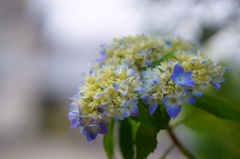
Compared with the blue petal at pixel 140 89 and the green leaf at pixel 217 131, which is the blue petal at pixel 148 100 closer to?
the blue petal at pixel 140 89

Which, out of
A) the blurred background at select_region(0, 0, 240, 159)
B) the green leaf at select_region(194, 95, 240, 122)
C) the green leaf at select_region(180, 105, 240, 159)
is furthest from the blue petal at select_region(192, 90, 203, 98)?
the blurred background at select_region(0, 0, 240, 159)

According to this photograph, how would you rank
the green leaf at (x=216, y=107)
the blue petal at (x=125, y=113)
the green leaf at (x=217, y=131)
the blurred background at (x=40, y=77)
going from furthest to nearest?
the blurred background at (x=40, y=77), the green leaf at (x=217, y=131), the green leaf at (x=216, y=107), the blue petal at (x=125, y=113)

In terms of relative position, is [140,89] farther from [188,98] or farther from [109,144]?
[109,144]

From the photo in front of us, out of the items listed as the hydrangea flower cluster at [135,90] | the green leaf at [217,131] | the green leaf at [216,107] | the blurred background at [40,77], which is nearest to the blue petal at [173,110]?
the hydrangea flower cluster at [135,90]

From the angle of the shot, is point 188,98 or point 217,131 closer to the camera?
point 188,98

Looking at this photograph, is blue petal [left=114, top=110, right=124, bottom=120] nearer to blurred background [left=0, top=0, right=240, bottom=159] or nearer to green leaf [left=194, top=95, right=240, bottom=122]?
green leaf [left=194, top=95, right=240, bottom=122]

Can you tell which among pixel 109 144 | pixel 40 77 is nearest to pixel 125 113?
pixel 109 144
